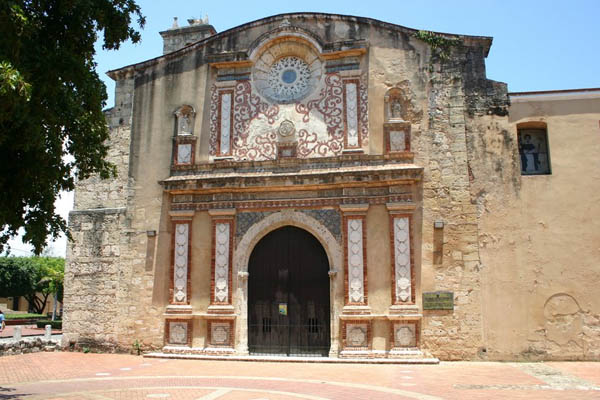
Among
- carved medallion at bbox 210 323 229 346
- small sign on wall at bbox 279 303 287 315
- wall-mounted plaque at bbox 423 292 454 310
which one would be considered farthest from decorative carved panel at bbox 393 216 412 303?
carved medallion at bbox 210 323 229 346

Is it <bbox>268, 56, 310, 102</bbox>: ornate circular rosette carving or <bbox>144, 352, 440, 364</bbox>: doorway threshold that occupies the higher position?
<bbox>268, 56, 310, 102</bbox>: ornate circular rosette carving

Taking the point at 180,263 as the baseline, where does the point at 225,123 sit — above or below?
above

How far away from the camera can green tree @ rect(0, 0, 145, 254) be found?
7.39 metres

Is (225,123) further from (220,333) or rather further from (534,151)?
(534,151)

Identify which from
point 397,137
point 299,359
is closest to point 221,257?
point 299,359

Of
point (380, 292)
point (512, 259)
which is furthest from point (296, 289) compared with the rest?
point (512, 259)

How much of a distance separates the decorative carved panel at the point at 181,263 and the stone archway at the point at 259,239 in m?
1.41

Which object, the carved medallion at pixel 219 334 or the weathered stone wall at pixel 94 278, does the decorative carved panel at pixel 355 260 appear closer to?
the carved medallion at pixel 219 334

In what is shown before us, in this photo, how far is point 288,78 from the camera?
52.5 feet

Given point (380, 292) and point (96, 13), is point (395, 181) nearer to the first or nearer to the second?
point (380, 292)

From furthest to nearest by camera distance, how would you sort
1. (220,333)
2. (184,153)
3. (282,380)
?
(184,153) < (220,333) < (282,380)

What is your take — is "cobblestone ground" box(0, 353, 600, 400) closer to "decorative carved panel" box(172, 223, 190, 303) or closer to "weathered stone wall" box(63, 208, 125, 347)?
"weathered stone wall" box(63, 208, 125, 347)

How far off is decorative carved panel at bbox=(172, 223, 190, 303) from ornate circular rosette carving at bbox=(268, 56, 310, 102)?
15.3 feet

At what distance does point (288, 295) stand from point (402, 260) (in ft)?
10.4
